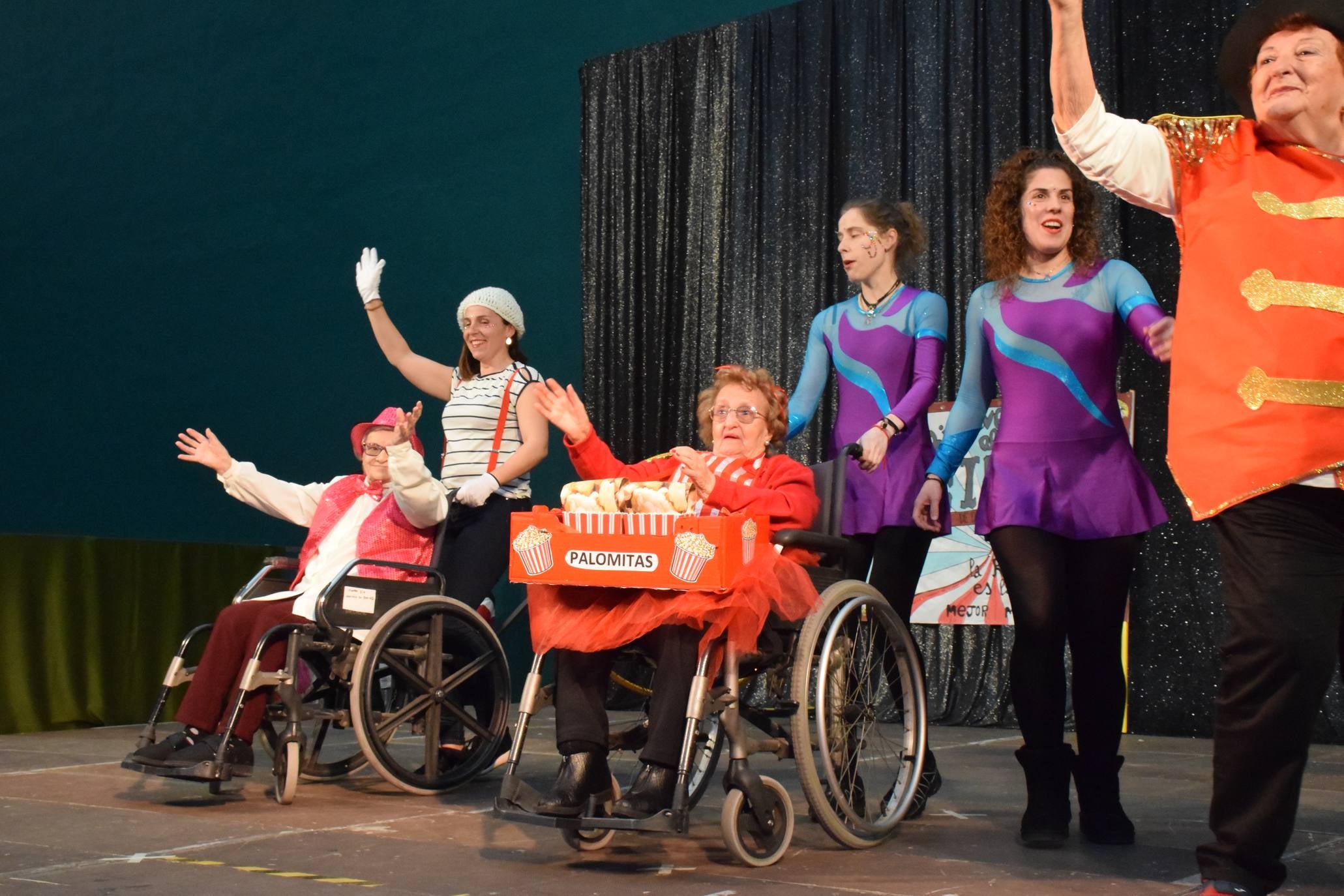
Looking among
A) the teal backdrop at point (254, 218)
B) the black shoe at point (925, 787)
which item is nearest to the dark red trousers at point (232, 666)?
the black shoe at point (925, 787)

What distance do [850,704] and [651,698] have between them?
0.42 m

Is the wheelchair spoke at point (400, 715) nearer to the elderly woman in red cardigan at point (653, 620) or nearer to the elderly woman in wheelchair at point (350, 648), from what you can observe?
the elderly woman in wheelchair at point (350, 648)

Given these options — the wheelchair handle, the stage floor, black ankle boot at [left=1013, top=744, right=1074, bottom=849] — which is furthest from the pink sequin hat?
black ankle boot at [left=1013, top=744, right=1074, bottom=849]

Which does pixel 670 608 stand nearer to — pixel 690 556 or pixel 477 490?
pixel 690 556

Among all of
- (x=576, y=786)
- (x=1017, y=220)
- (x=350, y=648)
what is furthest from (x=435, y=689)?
(x=1017, y=220)

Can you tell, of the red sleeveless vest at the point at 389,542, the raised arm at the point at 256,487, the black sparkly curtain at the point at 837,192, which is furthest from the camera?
the black sparkly curtain at the point at 837,192

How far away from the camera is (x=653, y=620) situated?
227 centimetres

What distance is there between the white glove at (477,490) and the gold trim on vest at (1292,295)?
205 centimetres

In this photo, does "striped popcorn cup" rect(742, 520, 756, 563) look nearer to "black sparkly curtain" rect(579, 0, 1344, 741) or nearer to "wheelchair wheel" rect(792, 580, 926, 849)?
"wheelchair wheel" rect(792, 580, 926, 849)

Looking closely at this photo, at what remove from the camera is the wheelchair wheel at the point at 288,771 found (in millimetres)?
2969

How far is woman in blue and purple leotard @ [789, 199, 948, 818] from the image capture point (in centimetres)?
286

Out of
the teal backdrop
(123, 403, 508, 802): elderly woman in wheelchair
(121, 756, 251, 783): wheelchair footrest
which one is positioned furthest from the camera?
the teal backdrop

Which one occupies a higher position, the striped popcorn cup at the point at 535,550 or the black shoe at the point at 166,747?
the striped popcorn cup at the point at 535,550

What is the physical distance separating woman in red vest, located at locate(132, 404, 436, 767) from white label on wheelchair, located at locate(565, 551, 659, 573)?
952mm
